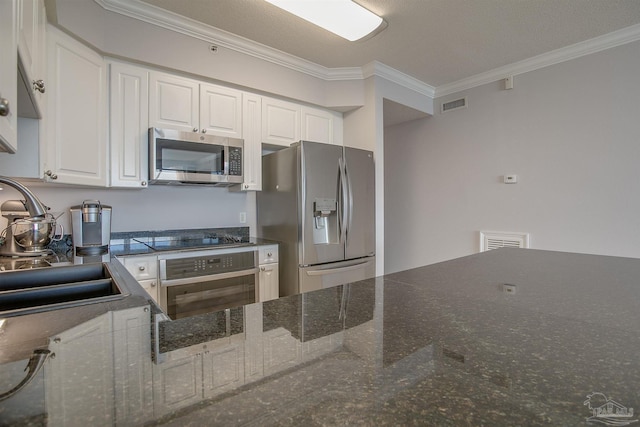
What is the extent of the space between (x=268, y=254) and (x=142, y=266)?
889mm

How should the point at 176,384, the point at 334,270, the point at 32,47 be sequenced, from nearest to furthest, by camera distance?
the point at 176,384 < the point at 32,47 < the point at 334,270

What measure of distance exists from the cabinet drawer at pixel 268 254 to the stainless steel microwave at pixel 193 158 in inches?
23.4

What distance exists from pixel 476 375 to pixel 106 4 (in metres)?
2.77

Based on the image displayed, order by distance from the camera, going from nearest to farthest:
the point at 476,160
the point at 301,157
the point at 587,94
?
the point at 301,157, the point at 587,94, the point at 476,160

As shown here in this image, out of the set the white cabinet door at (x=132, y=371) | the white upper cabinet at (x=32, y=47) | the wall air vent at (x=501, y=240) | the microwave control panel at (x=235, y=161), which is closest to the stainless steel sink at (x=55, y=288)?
the white cabinet door at (x=132, y=371)

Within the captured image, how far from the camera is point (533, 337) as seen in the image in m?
0.55

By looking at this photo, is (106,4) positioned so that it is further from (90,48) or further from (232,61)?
(232,61)

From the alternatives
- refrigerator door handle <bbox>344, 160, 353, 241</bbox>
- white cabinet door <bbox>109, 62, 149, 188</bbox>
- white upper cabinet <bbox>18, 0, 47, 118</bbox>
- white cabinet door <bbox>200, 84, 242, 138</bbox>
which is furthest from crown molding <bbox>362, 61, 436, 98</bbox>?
white upper cabinet <bbox>18, 0, 47, 118</bbox>

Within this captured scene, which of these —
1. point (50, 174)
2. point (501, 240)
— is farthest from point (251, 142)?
point (501, 240)

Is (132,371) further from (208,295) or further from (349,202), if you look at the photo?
(349,202)

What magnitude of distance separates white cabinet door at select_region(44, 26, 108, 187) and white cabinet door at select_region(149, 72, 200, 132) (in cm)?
30

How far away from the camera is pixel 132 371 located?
1.36 feet

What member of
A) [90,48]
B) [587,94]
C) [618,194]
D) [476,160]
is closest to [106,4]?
[90,48]

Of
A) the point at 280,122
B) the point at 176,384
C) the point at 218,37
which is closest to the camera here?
the point at 176,384
